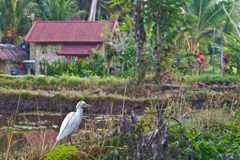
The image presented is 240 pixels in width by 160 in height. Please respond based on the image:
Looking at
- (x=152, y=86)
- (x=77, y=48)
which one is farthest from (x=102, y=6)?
(x=152, y=86)

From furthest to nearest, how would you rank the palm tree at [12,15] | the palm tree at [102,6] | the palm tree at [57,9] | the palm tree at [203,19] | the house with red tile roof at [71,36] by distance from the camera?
the palm tree at [102,6], the palm tree at [12,15], the palm tree at [57,9], the house with red tile roof at [71,36], the palm tree at [203,19]

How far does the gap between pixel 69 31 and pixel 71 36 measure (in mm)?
459

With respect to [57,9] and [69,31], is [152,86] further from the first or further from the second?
[57,9]

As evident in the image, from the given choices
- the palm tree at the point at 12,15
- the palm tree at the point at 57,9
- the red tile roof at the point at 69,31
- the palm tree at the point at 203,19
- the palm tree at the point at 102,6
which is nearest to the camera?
the palm tree at the point at 203,19

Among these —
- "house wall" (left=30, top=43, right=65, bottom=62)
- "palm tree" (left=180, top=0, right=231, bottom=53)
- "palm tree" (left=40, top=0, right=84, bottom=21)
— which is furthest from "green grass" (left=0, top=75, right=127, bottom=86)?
"palm tree" (left=40, top=0, right=84, bottom=21)

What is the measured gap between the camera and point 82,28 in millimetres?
16016

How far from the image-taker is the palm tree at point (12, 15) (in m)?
20.6

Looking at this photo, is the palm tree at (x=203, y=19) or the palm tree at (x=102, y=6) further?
the palm tree at (x=102, y=6)

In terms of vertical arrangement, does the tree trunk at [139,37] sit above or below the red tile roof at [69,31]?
below

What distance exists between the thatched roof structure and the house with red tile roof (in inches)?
56.1

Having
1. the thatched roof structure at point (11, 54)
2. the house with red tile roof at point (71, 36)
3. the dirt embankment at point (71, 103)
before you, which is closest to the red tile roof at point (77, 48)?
the house with red tile roof at point (71, 36)

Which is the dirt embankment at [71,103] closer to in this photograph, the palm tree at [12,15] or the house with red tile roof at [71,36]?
the house with red tile roof at [71,36]

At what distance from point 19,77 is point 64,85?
1789 mm

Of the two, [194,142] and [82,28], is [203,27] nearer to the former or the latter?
[82,28]
